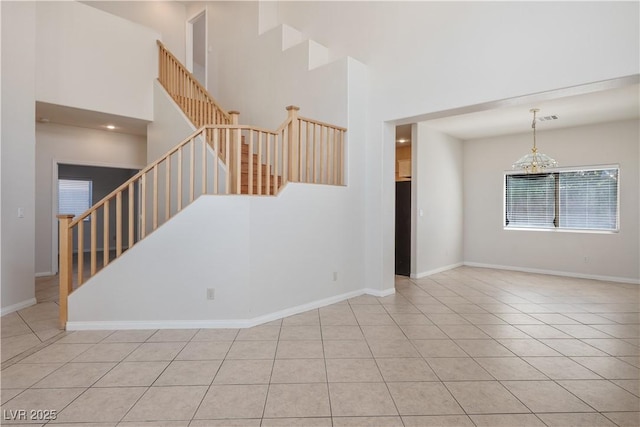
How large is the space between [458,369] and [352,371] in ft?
2.81

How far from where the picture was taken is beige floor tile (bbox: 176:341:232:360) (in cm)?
291

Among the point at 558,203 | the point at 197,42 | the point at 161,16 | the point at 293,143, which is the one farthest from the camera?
the point at 197,42

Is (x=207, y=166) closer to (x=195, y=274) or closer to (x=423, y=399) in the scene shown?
(x=195, y=274)

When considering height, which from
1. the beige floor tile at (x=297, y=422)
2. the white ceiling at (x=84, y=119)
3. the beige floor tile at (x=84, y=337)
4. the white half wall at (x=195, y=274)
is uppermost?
the white ceiling at (x=84, y=119)

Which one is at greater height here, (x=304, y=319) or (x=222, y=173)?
(x=222, y=173)

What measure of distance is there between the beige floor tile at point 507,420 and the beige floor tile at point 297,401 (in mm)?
922

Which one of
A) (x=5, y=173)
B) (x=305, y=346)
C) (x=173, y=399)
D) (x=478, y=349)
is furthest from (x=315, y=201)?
(x=5, y=173)

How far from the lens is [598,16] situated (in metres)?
3.17

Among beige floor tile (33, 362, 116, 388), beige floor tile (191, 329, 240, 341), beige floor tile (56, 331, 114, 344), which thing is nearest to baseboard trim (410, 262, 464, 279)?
beige floor tile (191, 329, 240, 341)

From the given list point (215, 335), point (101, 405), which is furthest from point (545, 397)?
point (101, 405)

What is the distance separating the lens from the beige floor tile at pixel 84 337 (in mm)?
3205

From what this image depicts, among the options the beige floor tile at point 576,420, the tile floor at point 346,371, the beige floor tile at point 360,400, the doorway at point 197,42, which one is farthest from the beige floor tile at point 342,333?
the doorway at point 197,42

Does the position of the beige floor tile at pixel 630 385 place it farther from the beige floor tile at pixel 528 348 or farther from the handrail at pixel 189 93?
the handrail at pixel 189 93

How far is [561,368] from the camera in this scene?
2.73 metres
